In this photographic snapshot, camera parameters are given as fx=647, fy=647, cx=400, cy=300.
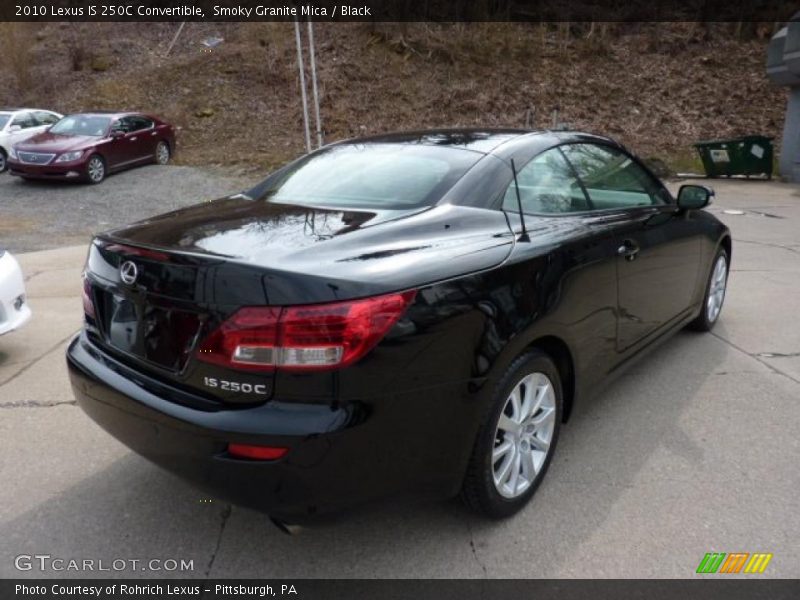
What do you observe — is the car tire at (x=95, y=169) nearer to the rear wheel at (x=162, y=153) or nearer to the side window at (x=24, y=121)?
the rear wheel at (x=162, y=153)

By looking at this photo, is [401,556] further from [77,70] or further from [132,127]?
[77,70]

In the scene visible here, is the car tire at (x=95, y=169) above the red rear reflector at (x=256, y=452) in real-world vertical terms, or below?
below

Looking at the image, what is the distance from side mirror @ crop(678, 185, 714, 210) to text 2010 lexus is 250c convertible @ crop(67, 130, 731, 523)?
0.91m

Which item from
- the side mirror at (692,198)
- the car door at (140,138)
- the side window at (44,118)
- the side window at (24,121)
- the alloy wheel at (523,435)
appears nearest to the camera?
the alloy wheel at (523,435)

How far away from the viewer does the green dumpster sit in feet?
51.4

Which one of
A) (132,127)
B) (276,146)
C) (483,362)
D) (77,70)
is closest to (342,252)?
(483,362)

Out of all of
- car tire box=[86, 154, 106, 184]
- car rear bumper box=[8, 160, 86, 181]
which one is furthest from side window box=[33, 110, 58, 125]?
car tire box=[86, 154, 106, 184]

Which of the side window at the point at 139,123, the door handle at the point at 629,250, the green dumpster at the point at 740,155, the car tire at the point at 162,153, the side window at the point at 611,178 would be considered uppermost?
the side window at the point at 611,178

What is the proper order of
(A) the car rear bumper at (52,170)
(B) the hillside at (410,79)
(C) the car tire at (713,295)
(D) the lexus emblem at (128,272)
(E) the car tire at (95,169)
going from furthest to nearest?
1. (B) the hillside at (410,79)
2. (E) the car tire at (95,169)
3. (A) the car rear bumper at (52,170)
4. (C) the car tire at (713,295)
5. (D) the lexus emblem at (128,272)

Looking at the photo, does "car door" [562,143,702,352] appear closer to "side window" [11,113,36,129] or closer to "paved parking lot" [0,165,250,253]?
"paved parking lot" [0,165,250,253]

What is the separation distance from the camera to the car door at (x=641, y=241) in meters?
3.31

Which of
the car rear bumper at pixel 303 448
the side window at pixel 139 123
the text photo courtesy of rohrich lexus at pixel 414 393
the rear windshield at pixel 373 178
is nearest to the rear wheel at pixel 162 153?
the side window at pixel 139 123

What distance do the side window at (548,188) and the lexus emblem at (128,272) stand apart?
58.9 inches

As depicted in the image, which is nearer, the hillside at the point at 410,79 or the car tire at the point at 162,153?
the car tire at the point at 162,153
